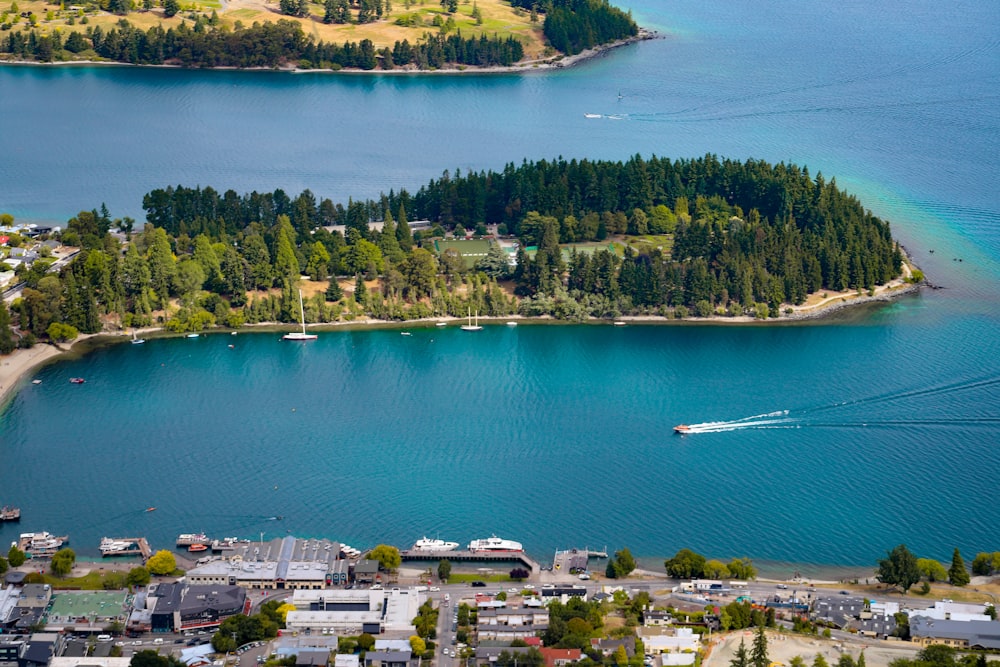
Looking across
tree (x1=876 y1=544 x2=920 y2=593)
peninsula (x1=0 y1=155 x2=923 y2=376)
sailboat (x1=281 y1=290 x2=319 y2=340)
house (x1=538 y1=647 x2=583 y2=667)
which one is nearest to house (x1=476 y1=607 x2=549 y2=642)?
house (x1=538 y1=647 x2=583 y2=667)

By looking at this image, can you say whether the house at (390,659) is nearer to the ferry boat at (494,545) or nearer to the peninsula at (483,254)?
the ferry boat at (494,545)

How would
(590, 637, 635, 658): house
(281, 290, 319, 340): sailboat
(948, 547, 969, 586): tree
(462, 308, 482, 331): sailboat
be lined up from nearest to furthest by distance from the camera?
1. (590, 637, 635, 658): house
2. (948, 547, 969, 586): tree
3. (281, 290, 319, 340): sailboat
4. (462, 308, 482, 331): sailboat

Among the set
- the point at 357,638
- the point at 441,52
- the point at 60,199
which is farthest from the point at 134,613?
the point at 441,52

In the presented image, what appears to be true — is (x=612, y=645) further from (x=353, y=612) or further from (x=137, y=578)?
(x=137, y=578)

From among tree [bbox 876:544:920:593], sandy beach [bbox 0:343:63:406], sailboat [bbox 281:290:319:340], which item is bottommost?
tree [bbox 876:544:920:593]

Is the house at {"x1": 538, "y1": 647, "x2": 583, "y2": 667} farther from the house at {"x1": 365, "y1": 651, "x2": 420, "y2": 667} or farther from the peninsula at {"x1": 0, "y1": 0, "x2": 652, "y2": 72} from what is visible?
the peninsula at {"x1": 0, "y1": 0, "x2": 652, "y2": 72}
